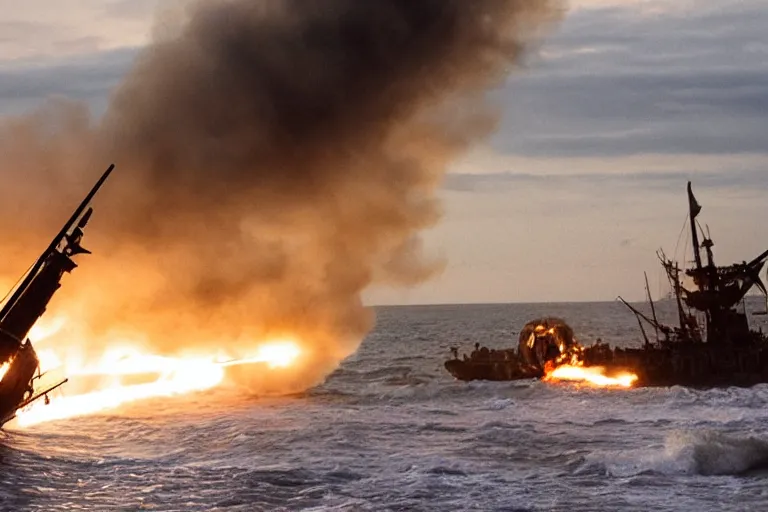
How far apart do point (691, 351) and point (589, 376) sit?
8.15 metres

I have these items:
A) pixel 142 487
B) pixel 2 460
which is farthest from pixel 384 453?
pixel 2 460

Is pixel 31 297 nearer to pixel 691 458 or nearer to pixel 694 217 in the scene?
pixel 691 458

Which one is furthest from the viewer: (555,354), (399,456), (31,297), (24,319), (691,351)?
(555,354)

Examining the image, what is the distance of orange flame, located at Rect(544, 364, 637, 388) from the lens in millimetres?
65250

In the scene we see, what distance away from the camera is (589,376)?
6906cm

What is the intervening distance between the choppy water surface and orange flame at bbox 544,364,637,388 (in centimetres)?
947

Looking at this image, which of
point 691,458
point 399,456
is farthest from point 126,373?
point 691,458

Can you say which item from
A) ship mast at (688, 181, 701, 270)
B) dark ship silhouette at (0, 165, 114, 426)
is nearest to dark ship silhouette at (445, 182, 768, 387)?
ship mast at (688, 181, 701, 270)

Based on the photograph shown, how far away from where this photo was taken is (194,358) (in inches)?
1994

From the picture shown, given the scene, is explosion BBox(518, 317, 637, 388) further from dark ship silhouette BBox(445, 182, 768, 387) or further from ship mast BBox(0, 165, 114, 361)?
ship mast BBox(0, 165, 114, 361)

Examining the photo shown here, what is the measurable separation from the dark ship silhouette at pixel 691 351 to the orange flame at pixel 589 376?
0.33 metres

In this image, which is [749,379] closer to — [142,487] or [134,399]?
[134,399]

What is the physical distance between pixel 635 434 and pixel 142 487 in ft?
70.3

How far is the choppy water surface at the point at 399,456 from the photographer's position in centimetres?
2777
